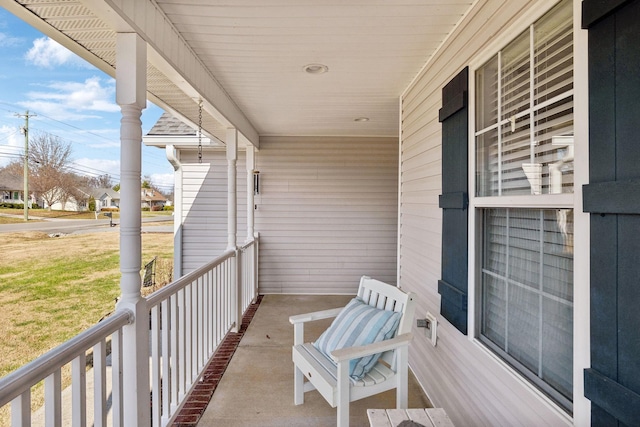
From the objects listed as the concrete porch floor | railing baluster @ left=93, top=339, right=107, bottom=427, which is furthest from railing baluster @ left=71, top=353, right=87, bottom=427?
the concrete porch floor

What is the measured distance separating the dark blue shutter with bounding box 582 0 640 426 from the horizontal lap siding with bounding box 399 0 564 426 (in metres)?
0.37

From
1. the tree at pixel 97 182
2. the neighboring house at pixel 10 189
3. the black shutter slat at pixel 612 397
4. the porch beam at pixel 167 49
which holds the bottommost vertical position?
the black shutter slat at pixel 612 397

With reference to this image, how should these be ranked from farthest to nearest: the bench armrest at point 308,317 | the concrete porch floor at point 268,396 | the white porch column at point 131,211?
the bench armrest at point 308,317 → the concrete porch floor at point 268,396 → the white porch column at point 131,211

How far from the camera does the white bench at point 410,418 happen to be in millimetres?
1572

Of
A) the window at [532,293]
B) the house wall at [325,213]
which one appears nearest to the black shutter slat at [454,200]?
the window at [532,293]

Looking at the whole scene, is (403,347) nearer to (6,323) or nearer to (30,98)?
(6,323)

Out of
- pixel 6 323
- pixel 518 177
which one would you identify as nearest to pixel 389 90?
pixel 518 177

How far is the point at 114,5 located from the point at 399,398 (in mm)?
2600

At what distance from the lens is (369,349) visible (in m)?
1.99

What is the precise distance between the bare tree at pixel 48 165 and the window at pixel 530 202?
262 centimetres

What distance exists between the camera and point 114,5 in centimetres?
148

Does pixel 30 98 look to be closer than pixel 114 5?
No

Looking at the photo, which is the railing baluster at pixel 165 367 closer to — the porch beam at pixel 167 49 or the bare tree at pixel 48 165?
the bare tree at pixel 48 165

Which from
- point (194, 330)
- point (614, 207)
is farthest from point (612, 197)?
point (194, 330)
